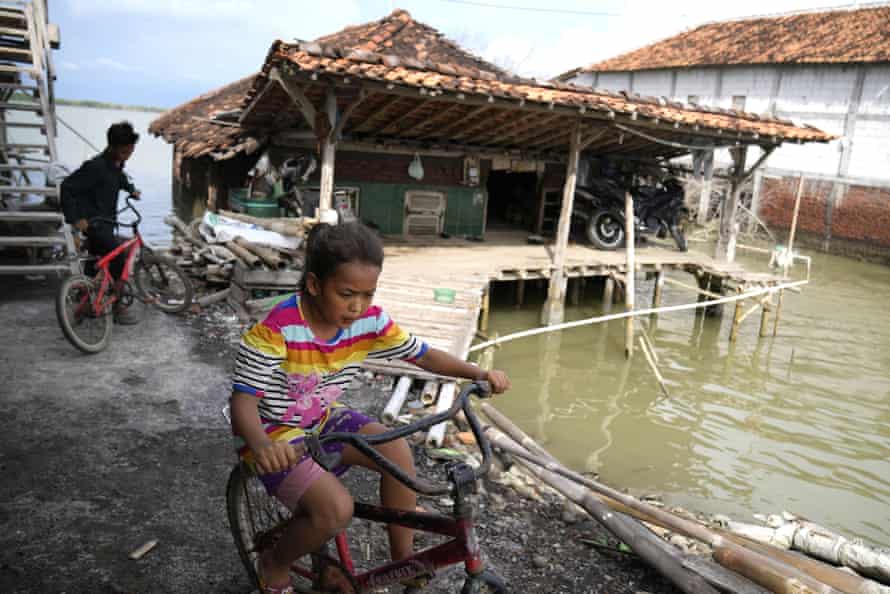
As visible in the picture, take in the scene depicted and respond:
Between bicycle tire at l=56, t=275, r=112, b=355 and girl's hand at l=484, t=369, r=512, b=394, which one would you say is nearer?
girl's hand at l=484, t=369, r=512, b=394

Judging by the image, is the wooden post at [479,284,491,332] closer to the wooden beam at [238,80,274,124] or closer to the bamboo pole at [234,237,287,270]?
the bamboo pole at [234,237,287,270]

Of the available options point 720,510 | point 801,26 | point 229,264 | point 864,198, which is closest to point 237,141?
point 229,264

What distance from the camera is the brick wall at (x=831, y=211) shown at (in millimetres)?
21203

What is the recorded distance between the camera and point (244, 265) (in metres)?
7.93

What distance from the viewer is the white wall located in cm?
2172

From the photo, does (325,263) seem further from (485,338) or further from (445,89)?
(485,338)

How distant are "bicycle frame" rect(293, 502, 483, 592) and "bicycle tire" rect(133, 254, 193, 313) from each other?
5.55 m

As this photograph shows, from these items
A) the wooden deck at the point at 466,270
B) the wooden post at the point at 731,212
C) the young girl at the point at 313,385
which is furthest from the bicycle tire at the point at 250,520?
the wooden post at the point at 731,212

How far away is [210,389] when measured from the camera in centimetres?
527

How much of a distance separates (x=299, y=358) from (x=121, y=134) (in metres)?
4.63

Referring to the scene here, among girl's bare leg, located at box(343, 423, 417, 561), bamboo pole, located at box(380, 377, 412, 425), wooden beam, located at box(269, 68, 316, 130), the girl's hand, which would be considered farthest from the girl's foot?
wooden beam, located at box(269, 68, 316, 130)

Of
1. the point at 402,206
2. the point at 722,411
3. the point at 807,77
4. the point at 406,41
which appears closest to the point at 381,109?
the point at 402,206

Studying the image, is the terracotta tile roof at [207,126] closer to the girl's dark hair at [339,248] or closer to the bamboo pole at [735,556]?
the bamboo pole at [735,556]

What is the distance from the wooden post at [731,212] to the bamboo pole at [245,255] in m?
9.95
